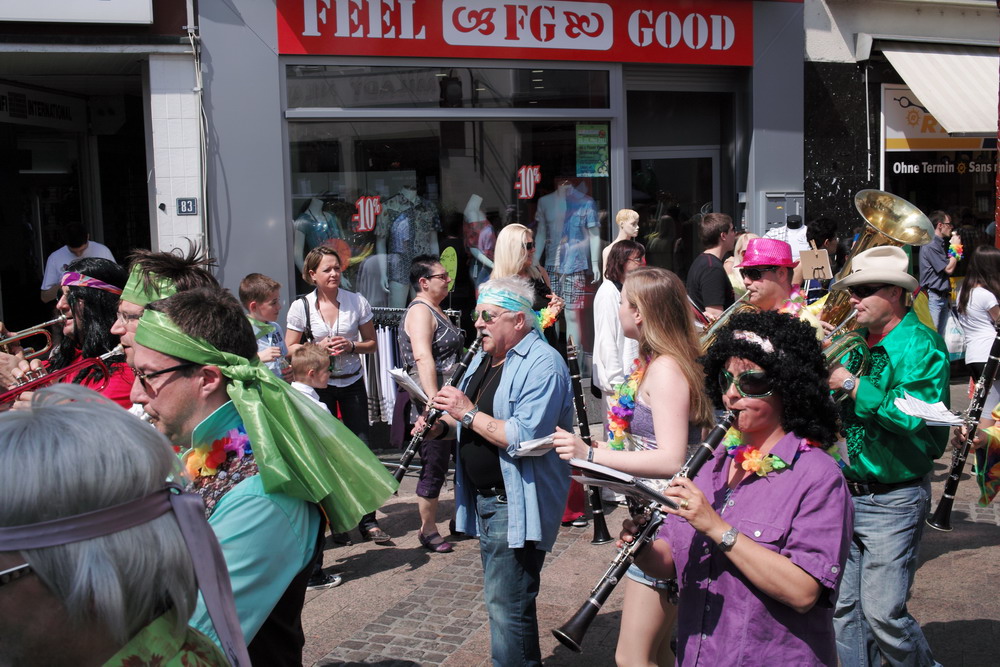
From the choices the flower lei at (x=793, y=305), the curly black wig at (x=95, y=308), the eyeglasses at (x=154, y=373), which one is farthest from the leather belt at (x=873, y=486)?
the curly black wig at (x=95, y=308)

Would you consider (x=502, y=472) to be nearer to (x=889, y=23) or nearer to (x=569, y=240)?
(x=569, y=240)

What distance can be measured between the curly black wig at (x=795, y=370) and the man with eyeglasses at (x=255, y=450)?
1120 millimetres

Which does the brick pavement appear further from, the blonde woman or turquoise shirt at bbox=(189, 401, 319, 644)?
turquoise shirt at bbox=(189, 401, 319, 644)

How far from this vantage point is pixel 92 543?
1.46 metres

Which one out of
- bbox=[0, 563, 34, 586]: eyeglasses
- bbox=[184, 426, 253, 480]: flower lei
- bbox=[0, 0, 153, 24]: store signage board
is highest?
bbox=[0, 0, 153, 24]: store signage board

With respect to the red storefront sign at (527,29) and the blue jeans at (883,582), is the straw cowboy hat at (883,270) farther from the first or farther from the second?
the red storefront sign at (527,29)

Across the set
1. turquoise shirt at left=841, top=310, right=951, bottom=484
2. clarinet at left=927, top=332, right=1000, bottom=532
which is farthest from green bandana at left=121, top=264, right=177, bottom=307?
clarinet at left=927, top=332, right=1000, bottom=532

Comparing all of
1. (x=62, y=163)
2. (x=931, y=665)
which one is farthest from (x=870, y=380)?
(x=62, y=163)

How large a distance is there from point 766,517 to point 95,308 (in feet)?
10.1

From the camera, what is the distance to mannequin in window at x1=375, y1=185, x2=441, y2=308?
922 centimetres

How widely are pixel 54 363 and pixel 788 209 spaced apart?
27.5 ft

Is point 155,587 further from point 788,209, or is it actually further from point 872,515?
point 788,209

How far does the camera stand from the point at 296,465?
7.71ft

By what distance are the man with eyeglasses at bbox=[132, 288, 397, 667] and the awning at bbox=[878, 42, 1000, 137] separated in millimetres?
10113
